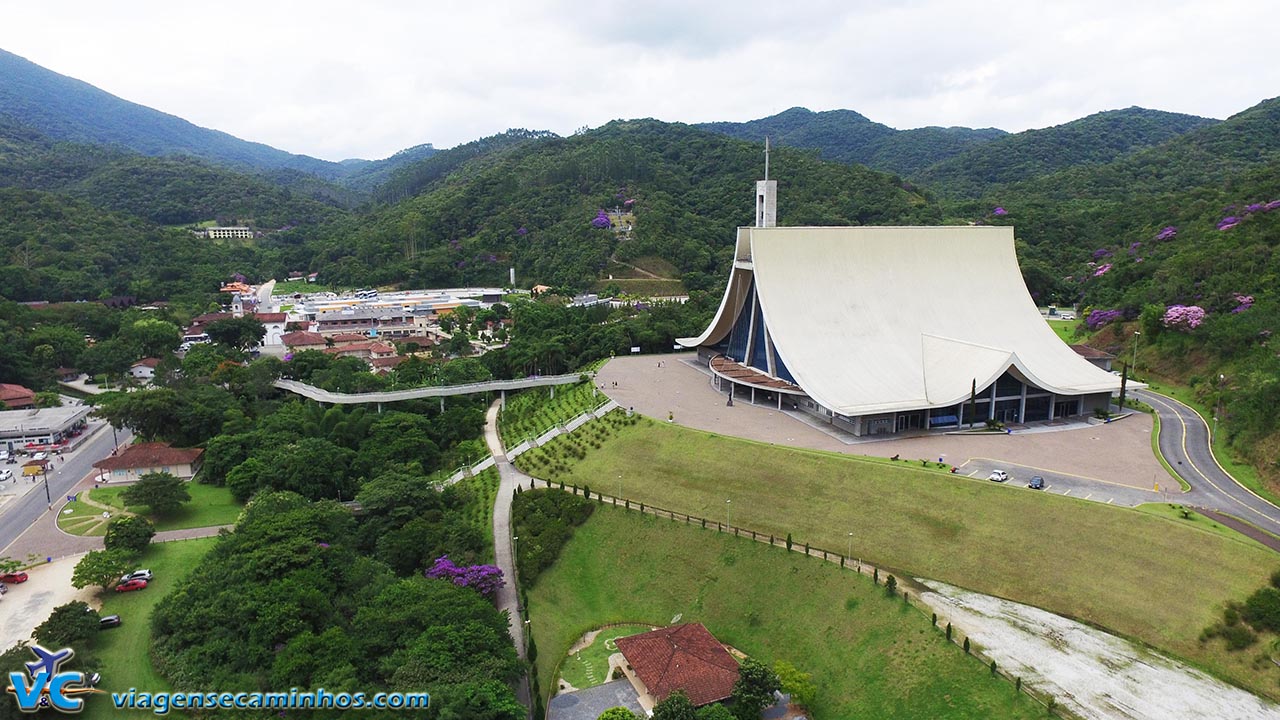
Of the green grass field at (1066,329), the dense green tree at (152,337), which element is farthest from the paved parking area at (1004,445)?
the dense green tree at (152,337)

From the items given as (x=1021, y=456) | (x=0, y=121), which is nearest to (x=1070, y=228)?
(x=1021, y=456)

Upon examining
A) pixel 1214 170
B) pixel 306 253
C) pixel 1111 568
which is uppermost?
pixel 1214 170

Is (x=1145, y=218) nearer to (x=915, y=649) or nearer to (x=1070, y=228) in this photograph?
(x=1070, y=228)

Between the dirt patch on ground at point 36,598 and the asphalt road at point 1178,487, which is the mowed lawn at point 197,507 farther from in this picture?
the asphalt road at point 1178,487

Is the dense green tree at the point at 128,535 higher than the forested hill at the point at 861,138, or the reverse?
the forested hill at the point at 861,138

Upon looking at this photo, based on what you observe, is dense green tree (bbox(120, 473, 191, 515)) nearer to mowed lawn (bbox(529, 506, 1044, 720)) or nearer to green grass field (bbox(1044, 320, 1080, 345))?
mowed lawn (bbox(529, 506, 1044, 720))

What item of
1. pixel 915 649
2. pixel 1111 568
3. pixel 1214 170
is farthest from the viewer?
pixel 1214 170
